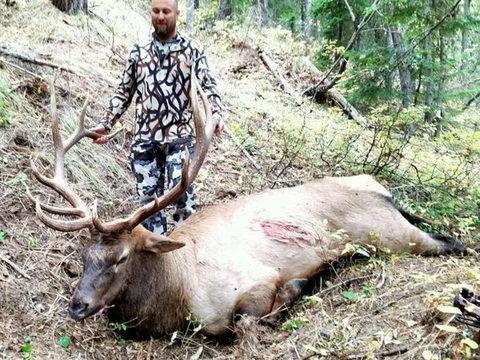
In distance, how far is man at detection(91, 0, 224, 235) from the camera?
461 centimetres

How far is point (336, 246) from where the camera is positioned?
5.06 m

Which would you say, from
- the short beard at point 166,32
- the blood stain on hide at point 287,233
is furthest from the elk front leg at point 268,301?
the short beard at point 166,32

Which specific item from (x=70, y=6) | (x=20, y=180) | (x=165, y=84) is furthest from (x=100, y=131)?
(x=70, y=6)

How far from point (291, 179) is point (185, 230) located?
94.9 inches

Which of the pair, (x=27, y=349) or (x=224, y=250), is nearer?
(x=27, y=349)

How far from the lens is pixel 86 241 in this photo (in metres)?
4.89

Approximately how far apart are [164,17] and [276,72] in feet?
24.1

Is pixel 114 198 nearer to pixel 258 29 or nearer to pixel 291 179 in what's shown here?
pixel 291 179

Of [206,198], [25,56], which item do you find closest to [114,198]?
[206,198]

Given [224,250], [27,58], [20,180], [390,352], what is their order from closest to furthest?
[390,352] < [224,250] < [20,180] < [27,58]

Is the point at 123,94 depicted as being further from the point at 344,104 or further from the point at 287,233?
the point at 344,104

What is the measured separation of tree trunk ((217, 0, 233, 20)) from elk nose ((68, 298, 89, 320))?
1285 centimetres

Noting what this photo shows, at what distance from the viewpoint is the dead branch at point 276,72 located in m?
10.8

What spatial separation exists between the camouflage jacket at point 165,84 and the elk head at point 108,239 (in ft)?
1.34
